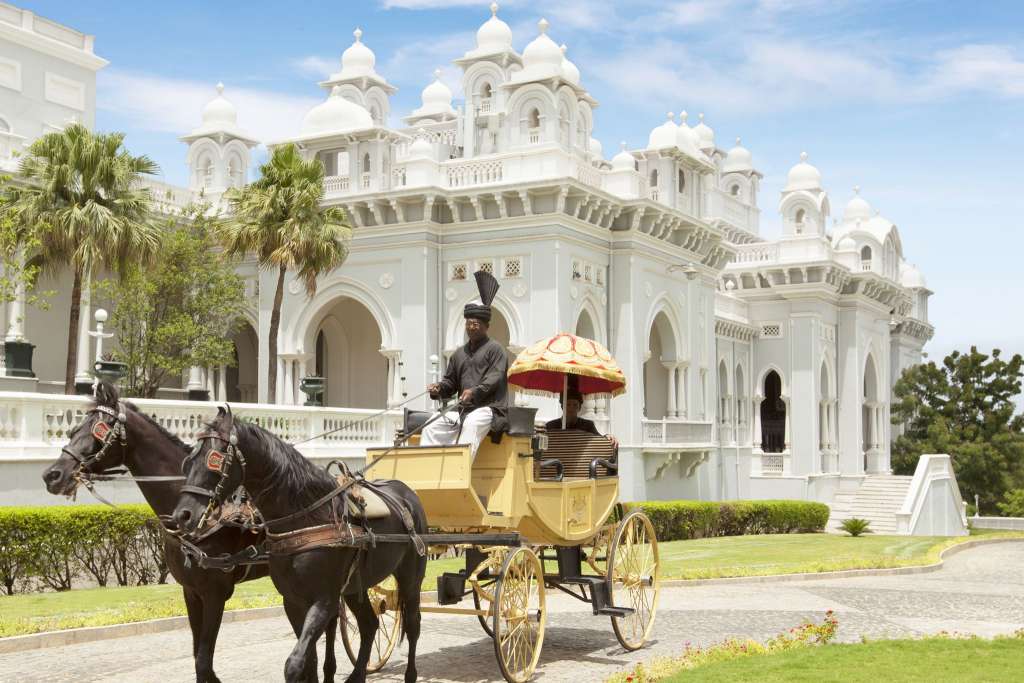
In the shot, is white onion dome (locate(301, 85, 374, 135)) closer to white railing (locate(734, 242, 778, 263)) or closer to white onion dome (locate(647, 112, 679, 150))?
Result: white onion dome (locate(647, 112, 679, 150))

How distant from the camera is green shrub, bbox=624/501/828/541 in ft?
97.1

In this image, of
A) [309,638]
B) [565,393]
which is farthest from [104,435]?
[565,393]

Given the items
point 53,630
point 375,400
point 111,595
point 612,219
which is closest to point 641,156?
point 612,219

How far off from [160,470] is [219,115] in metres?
31.8

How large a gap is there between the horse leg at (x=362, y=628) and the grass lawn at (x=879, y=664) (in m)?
2.30

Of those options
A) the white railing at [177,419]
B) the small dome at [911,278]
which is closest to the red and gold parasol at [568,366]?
the white railing at [177,419]

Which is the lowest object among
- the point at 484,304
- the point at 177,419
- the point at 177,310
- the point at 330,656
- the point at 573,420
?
the point at 330,656

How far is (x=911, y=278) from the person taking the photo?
208 ft

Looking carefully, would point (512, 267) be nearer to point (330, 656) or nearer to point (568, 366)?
point (568, 366)

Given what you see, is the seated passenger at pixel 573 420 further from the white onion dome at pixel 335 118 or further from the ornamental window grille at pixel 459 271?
the white onion dome at pixel 335 118

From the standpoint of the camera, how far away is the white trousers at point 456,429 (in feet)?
32.1

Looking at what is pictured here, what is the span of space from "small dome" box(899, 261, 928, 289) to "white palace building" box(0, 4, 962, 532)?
1643 cm

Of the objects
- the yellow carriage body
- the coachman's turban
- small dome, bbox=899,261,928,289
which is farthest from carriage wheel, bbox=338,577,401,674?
small dome, bbox=899,261,928,289

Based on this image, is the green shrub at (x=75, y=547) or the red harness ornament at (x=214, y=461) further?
the green shrub at (x=75, y=547)
